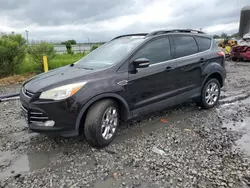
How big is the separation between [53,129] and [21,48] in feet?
25.2

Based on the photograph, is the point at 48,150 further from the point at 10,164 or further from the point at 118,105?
the point at 118,105

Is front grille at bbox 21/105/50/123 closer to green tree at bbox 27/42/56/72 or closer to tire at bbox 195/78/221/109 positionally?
tire at bbox 195/78/221/109

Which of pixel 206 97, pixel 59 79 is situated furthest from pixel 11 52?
pixel 206 97

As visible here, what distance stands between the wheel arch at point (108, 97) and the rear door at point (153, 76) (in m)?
0.14

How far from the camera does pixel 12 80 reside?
924cm

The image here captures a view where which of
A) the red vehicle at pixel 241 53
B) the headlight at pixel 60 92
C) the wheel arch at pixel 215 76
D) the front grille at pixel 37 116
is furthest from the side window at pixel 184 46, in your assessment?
the red vehicle at pixel 241 53

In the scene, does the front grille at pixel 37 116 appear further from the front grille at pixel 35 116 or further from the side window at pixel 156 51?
the side window at pixel 156 51

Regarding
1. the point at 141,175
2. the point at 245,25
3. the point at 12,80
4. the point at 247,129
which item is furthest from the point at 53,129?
the point at 245,25

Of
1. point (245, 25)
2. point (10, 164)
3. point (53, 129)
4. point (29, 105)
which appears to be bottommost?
point (10, 164)

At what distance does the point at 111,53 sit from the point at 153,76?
901mm

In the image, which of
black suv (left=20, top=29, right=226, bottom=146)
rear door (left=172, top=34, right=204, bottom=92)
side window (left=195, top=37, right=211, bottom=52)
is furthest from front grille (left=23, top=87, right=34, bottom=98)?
side window (left=195, top=37, right=211, bottom=52)

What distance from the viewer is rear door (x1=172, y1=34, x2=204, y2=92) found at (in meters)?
4.84

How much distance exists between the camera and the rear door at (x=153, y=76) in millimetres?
4082

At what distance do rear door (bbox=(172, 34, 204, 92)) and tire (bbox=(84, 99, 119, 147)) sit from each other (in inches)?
69.2
